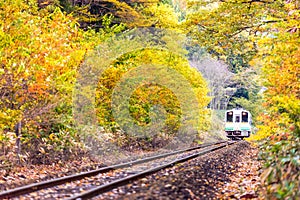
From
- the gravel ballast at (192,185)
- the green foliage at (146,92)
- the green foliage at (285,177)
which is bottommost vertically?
the gravel ballast at (192,185)

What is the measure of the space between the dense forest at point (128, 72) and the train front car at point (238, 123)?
26.7 ft

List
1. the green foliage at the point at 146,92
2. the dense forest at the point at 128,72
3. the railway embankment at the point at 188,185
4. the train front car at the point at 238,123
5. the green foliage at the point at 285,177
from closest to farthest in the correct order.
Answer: the green foliage at the point at 285,177 → the railway embankment at the point at 188,185 → the dense forest at the point at 128,72 → the green foliage at the point at 146,92 → the train front car at the point at 238,123

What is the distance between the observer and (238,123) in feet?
109

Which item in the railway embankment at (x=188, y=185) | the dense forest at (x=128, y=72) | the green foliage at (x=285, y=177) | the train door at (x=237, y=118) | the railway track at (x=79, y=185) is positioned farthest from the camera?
the train door at (x=237, y=118)

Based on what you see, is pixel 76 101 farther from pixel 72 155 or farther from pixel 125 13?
pixel 125 13

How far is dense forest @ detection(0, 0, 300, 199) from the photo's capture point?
34.0ft

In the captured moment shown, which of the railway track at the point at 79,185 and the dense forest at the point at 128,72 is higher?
the dense forest at the point at 128,72

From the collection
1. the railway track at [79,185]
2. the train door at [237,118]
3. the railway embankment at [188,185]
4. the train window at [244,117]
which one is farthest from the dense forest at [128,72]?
the train window at [244,117]

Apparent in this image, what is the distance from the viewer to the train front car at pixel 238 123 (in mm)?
33250

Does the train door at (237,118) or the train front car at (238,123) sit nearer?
the train front car at (238,123)

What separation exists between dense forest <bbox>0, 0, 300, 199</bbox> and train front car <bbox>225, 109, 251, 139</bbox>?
815cm

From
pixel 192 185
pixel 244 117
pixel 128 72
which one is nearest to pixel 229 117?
pixel 244 117

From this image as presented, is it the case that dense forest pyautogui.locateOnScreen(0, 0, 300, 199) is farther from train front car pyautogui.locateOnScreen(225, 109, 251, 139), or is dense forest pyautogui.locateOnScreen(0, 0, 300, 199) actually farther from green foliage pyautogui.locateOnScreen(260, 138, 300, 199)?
train front car pyautogui.locateOnScreen(225, 109, 251, 139)

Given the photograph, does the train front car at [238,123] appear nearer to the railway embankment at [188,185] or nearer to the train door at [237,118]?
the train door at [237,118]
